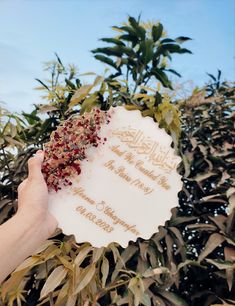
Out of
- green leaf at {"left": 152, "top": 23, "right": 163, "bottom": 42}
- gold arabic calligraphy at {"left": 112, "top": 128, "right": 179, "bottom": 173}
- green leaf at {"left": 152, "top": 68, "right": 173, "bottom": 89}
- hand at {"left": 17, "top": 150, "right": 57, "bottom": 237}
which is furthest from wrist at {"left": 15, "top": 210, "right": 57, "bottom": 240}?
green leaf at {"left": 152, "top": 23, "right": 163, "bottom": 42}

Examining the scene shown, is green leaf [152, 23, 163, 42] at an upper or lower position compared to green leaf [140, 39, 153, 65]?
upper

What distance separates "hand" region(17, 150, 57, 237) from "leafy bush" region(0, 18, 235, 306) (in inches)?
17.1

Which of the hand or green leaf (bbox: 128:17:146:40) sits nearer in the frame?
the hand

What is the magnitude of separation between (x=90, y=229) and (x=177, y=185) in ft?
0.66

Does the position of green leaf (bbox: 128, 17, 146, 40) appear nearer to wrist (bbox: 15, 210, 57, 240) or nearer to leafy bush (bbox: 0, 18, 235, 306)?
leafy bush (bbox: 0, 18, 235, 306)

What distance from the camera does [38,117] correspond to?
1949 mm

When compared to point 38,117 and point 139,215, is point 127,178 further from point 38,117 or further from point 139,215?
point 38,117

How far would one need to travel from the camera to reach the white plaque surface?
3.60 ft

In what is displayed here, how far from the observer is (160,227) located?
1.72m

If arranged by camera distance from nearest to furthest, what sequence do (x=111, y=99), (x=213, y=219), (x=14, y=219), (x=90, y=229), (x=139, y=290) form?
(x=14, y=219) < (x=90, y=229) < (x=139, y=290) < (x=111, y=99) < (x=213, y=219)

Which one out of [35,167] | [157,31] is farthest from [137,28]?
[35,167]

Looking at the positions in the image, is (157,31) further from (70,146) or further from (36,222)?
(36,222)

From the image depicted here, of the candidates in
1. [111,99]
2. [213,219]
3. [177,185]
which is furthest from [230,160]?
[177,185]

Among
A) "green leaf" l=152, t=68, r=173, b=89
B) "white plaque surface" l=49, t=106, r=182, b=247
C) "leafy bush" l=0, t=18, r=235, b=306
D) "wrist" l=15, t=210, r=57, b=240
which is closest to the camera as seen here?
"wrist" l=15, t=210, r=57, b=240
